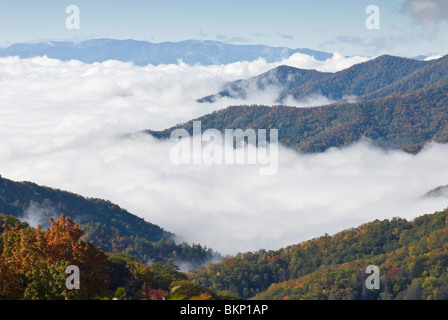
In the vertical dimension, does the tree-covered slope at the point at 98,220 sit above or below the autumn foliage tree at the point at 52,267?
above

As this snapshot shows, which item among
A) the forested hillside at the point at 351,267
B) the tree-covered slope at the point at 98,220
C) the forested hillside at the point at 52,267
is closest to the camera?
the forested hillside at the point at 52,267

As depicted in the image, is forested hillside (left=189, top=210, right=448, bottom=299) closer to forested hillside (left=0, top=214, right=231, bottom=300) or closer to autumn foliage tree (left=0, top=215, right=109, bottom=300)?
forested hillside (left=0, top=214, right=231, bottom=300)

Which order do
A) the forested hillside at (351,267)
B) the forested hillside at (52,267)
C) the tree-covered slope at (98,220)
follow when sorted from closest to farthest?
the forested hillside at (52,267), the forested hillside at (351,267), the tree-covered slope at (98,220)

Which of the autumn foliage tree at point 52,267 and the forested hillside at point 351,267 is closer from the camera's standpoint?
the autumn foliage tree at point 52,267

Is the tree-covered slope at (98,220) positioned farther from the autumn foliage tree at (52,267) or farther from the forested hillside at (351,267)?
the autumn foliage tree at (52,267)

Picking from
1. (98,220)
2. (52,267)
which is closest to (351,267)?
(52,267)

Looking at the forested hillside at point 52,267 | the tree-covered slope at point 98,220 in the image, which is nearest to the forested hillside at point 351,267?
the tree-covered slope at point 98,220
